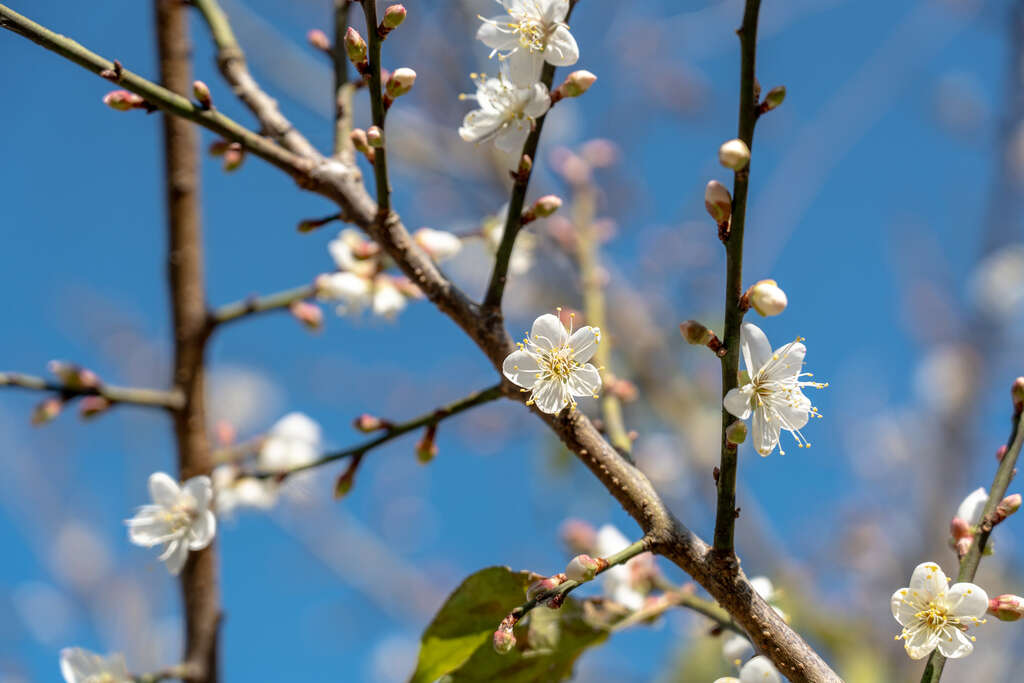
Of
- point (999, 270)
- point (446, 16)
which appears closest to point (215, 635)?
point (446, 16)

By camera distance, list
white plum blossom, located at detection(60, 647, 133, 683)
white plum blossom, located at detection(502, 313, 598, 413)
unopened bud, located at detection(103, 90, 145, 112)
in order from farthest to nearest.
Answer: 1. white plum blossom, located at detection(60, 647, 133, 683)
2. unopened bud, located at detection(103, 90, 145, 112)
3. white plum blossom, located at detection(502, 313, 598, 413)

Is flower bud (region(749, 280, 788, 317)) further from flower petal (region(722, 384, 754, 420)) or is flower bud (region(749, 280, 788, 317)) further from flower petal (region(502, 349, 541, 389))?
flower petal (region(502, 349, 541, 389))

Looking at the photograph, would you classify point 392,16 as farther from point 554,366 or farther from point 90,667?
point 90,667

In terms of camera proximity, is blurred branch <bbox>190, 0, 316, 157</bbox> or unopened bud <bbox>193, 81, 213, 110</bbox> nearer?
unopened bud <bbox>193, 81, 213, 110</bbox>

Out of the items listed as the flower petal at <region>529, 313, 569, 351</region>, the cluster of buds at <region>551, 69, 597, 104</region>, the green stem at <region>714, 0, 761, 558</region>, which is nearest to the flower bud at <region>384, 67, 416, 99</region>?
the cluster of buds at <region>551, 69, 597, 104</region>

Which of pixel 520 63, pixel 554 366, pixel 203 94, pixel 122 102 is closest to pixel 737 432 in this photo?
pixel 554 366

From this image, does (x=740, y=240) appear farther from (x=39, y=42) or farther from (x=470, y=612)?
(x=39, y=42)
